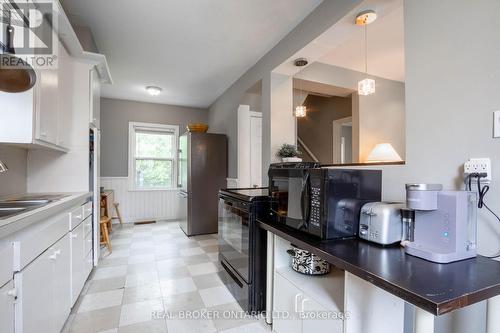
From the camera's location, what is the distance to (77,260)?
1948 millimetres

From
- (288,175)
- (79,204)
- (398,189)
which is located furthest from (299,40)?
(79,204)

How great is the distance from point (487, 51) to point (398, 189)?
0.78 meters

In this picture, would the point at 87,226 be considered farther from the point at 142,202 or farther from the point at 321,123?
the point at 321,123

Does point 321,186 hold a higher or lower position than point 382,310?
higher

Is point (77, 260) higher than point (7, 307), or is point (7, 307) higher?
point (7, 307)

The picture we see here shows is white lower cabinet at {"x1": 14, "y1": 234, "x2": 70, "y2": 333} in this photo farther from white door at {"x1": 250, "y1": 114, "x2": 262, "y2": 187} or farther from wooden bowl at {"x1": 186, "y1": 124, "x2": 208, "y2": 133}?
wooden bowl at {"x1": 186, "y1": 124, "x2": 208, "y2": 133}

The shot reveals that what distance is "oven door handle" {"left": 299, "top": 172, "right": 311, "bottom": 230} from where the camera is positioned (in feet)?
4.44

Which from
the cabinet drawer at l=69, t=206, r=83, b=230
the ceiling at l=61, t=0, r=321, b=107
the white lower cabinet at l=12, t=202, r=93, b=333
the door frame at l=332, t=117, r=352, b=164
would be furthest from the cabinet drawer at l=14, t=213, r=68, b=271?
the door frame at l=332, t=117, r=352, b=164

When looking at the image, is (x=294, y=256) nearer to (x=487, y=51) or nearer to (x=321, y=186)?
→ (x=321, y=186)

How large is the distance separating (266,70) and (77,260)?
2.65 meters

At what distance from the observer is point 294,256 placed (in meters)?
1.64

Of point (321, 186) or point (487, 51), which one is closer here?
point (487, 51)

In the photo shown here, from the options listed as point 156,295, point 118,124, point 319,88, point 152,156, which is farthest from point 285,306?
point 118,124

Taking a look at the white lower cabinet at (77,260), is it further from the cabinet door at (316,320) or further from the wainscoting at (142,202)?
the wainscoting at (142,202)
